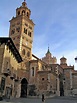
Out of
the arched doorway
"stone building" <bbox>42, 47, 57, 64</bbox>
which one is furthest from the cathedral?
"stone building" <bbox>42, 47, 57, 64</bbox>

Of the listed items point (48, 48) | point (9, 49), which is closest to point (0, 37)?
point (9, 49)

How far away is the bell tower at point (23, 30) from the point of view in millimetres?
45281

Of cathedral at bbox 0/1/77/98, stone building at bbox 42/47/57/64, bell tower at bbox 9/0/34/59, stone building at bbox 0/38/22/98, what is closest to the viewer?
stone building at bbox 0/38/22/98

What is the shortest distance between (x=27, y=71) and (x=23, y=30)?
11568 millimetres

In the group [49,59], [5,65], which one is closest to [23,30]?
[5,65]

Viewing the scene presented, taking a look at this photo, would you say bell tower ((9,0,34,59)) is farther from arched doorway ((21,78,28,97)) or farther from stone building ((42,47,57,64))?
stone building ((42,47,57,64))

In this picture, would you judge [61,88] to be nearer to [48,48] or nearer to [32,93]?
[32,93]

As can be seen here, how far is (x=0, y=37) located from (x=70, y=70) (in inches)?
1296

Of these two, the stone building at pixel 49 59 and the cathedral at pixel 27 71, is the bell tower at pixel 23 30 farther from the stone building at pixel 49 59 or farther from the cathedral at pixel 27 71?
the stone building at pixel 49 59

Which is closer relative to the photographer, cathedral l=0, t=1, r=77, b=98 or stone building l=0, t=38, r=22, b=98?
stone building l=0, t=38, r=22, b=98

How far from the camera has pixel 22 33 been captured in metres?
46.2

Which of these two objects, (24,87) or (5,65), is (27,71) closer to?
(24,87)

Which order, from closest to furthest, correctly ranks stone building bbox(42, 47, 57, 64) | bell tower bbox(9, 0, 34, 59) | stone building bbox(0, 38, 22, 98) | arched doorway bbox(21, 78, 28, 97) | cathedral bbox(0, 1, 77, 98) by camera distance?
stone building bbox(0, 38, 22, 98)
cathedral bbox(0, 1, 77, 98)
arched doorway bbox(21, 78, 28, 97)
bell tower bbox(9, 0, 34, 59)
stone building bbox(42, 47, 57, 64)

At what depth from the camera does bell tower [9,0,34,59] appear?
45.3 meters
